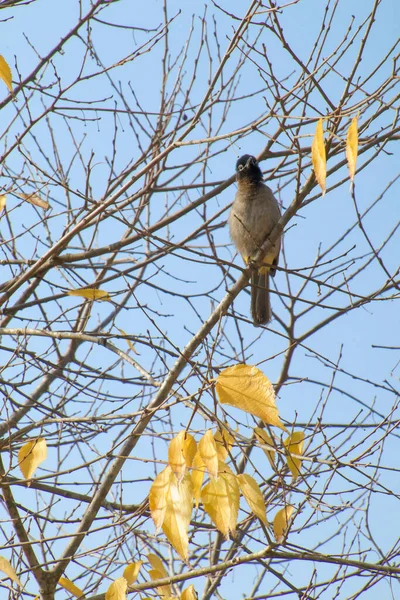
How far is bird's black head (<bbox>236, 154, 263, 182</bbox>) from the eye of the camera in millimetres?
6387

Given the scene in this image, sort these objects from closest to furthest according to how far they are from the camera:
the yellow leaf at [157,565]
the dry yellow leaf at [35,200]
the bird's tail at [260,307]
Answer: the yellow leaf at [157,565]
the dry yellow leaf at [35,200]
the bird's tail at [260,307]

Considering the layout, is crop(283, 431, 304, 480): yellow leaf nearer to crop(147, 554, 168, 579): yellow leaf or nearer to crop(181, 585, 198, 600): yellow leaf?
crop(181, 585, 198, 600): yellow leaf

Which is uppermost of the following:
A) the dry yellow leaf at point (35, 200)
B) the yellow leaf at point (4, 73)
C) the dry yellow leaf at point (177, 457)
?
the dry yellow leaf at point (35, 200)

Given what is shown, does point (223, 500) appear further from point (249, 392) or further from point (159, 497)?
point (249, 392)

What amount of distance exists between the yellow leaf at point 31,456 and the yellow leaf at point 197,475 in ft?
3.14

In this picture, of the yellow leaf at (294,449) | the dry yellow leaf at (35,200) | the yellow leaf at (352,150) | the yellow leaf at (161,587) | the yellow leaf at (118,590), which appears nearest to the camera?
the yellow leaf at (352,150)

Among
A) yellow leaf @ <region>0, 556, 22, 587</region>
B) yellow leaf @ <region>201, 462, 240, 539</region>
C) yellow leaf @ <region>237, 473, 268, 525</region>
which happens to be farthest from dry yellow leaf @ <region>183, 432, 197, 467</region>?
yellow leaf @ <region>0, 556, 22, 587</region>

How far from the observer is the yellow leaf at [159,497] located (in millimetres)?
2422

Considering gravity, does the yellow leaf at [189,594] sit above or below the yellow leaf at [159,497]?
A: below

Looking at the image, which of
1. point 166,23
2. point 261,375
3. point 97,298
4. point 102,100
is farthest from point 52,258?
point 261,375

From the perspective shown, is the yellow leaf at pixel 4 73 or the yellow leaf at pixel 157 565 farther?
the yellow leaf at pixel 157 565

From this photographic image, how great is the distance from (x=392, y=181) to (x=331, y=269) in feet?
3.47

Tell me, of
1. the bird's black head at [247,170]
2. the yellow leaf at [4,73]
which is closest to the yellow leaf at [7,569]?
the yellow leaf at [4,73]

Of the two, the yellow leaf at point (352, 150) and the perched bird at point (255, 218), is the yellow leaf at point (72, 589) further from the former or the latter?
the perched bird at point (255, 218)
